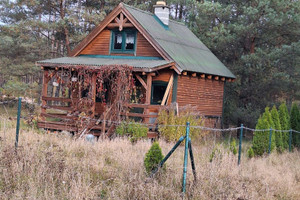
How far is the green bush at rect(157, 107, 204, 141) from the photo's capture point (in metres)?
13.6

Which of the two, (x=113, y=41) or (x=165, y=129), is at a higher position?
(x=113, y=41)

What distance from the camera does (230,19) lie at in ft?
80.6

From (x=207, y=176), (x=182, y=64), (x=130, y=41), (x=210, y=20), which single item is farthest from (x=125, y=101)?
(x=210, y=20)

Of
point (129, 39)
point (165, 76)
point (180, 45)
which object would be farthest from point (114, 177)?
point (180, 45)

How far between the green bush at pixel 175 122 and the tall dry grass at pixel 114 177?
4.03 m

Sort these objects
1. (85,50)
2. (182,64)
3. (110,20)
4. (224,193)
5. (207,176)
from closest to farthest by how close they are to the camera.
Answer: (224,193), (207,176), (182,64), (110,20), (85,50)

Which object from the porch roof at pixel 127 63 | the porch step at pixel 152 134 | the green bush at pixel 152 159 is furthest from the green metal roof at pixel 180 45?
the green bush at pixel 152 159

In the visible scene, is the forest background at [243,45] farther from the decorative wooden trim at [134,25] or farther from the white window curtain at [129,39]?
the decorative wooden trim at [134,25]

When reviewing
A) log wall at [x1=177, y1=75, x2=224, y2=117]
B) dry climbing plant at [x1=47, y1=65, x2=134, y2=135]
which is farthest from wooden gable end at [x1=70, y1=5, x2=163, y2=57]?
dry climbing plant at [x1=47, y1=65, x2=134, y2=135]

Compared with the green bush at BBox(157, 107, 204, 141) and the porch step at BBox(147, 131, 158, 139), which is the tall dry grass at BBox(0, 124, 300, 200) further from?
the porch step at BBox(147, 131, 158, 139)

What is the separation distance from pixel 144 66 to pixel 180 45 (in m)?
4.50

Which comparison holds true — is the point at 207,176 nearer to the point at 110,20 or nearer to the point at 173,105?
the point at 173,105

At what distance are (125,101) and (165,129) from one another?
6.20ft

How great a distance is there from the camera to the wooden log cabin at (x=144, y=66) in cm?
1586
